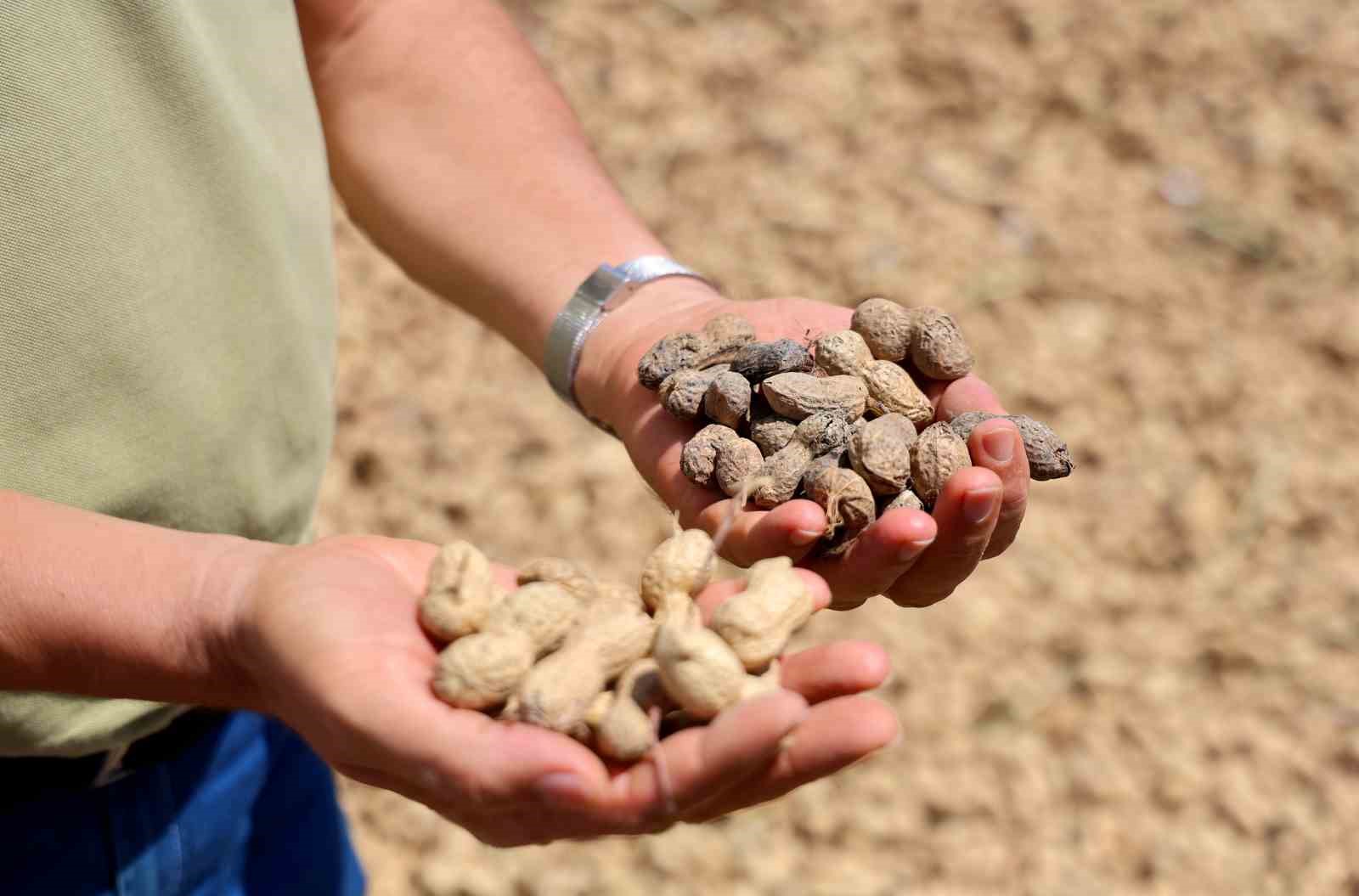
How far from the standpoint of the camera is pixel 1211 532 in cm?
377

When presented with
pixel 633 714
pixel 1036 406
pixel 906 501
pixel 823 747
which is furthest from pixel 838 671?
pixel 1036 406

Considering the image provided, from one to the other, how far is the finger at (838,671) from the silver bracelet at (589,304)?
2.87 ft

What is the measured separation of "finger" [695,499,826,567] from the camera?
66.8 inches

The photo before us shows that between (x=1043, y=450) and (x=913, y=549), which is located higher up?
(x=913, y=549)

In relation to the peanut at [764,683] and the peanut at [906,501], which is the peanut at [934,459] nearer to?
the peanut at [906,501]

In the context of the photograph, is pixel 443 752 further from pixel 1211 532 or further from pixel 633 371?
pixel 1211 532

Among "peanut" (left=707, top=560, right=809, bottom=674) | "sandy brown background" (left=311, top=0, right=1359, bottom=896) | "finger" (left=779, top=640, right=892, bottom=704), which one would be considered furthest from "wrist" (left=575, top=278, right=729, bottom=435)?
"sandy brown background" (left=311, top=0, right=1359, bottom=896)

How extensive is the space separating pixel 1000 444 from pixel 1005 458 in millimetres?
21

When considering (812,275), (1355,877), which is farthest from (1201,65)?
(1355,877)

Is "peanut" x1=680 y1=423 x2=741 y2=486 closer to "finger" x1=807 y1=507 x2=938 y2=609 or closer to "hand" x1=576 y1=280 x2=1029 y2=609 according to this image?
"hand" x1=576 y1=280 x2=1029 y2=609

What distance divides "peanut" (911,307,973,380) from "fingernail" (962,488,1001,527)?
1.61 ft

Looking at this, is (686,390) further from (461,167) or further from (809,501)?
(461,167)

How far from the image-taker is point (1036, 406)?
4047 mm

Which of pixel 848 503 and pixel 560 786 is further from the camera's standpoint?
pixel 848 503
